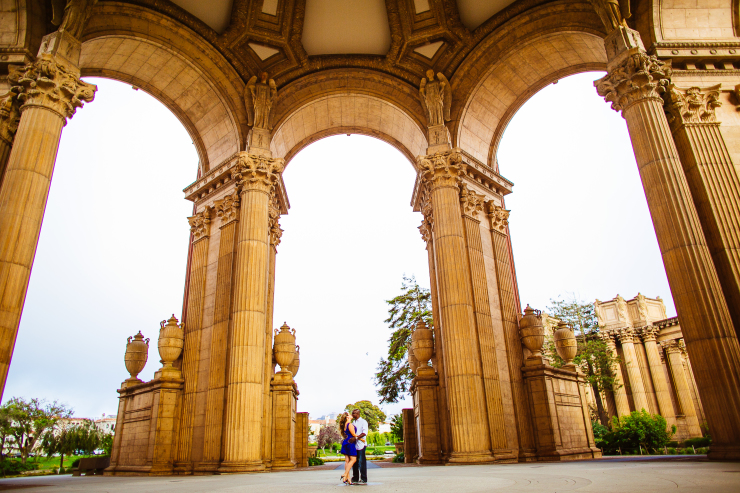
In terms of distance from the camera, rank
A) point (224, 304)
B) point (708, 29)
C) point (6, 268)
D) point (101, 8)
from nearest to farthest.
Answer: point (6, 268)
point (708, 29)
point (101, 8)
point (224, 304)

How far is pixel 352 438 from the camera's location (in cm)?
816

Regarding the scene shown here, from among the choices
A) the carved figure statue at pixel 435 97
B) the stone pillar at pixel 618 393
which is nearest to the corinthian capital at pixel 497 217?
the carved figure statue at pixel 435 97

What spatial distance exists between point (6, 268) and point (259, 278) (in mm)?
6902

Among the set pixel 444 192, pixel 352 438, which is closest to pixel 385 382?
pixel 444 192

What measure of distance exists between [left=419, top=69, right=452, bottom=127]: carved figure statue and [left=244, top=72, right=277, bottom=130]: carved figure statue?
5.97 m

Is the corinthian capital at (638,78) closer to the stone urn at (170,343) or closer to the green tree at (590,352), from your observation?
the stone urn at (170,343)

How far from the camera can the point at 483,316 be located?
15.7m

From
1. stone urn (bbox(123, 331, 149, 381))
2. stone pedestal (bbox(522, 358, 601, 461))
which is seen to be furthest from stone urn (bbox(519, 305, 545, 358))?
stone urn (bbox(123, 331, 149, 381))

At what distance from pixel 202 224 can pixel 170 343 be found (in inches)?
187

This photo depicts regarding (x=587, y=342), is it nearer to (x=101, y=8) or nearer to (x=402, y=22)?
(x=402, y=22)

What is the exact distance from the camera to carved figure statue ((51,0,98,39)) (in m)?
12.6

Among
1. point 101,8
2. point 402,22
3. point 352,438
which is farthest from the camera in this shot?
point 402,22

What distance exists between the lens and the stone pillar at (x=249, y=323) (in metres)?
13.4

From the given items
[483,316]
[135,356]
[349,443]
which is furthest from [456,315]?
[135,356]
